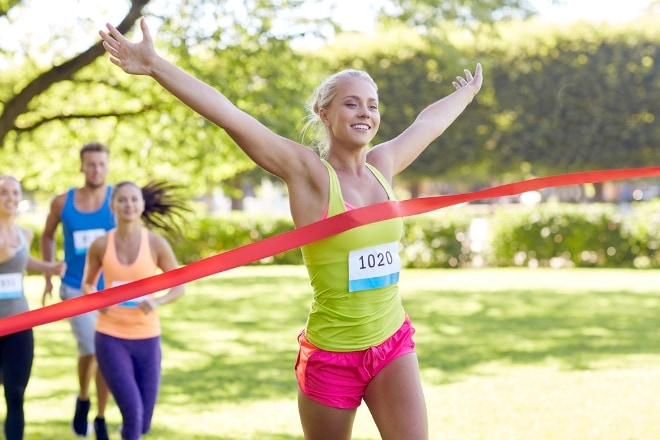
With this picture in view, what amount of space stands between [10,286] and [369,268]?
260 centimetres

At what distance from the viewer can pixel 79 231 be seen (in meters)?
6.41

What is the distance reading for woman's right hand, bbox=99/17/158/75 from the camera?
2.97 metres

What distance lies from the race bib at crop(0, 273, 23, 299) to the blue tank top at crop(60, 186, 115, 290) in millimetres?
1145

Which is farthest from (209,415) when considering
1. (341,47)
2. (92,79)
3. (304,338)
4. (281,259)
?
(341,47)

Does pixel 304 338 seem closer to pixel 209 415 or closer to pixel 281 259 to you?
pixel 209 415

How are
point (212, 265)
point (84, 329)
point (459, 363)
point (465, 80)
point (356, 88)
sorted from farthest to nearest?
point (459, 363)
point (84, 329)
point (465, 80)
point (356, 88)
point (212, 265)

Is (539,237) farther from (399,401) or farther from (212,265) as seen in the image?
(212,265)

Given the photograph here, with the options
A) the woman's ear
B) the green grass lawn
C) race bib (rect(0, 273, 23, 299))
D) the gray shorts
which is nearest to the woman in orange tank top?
race bib (rect(0, 273, 23, 299))

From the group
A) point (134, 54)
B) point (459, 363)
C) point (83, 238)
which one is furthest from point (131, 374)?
point (459, 363)

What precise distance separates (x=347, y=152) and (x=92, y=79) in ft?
34.1

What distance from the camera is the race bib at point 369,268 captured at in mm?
3355

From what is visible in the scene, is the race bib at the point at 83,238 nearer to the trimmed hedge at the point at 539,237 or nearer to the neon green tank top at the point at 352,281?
the neon green tank top at the point at 352,281

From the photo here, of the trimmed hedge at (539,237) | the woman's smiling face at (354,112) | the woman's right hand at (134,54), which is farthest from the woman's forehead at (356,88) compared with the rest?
the trimmed hedge at (539,237)

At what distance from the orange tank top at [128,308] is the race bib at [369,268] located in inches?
82.2
